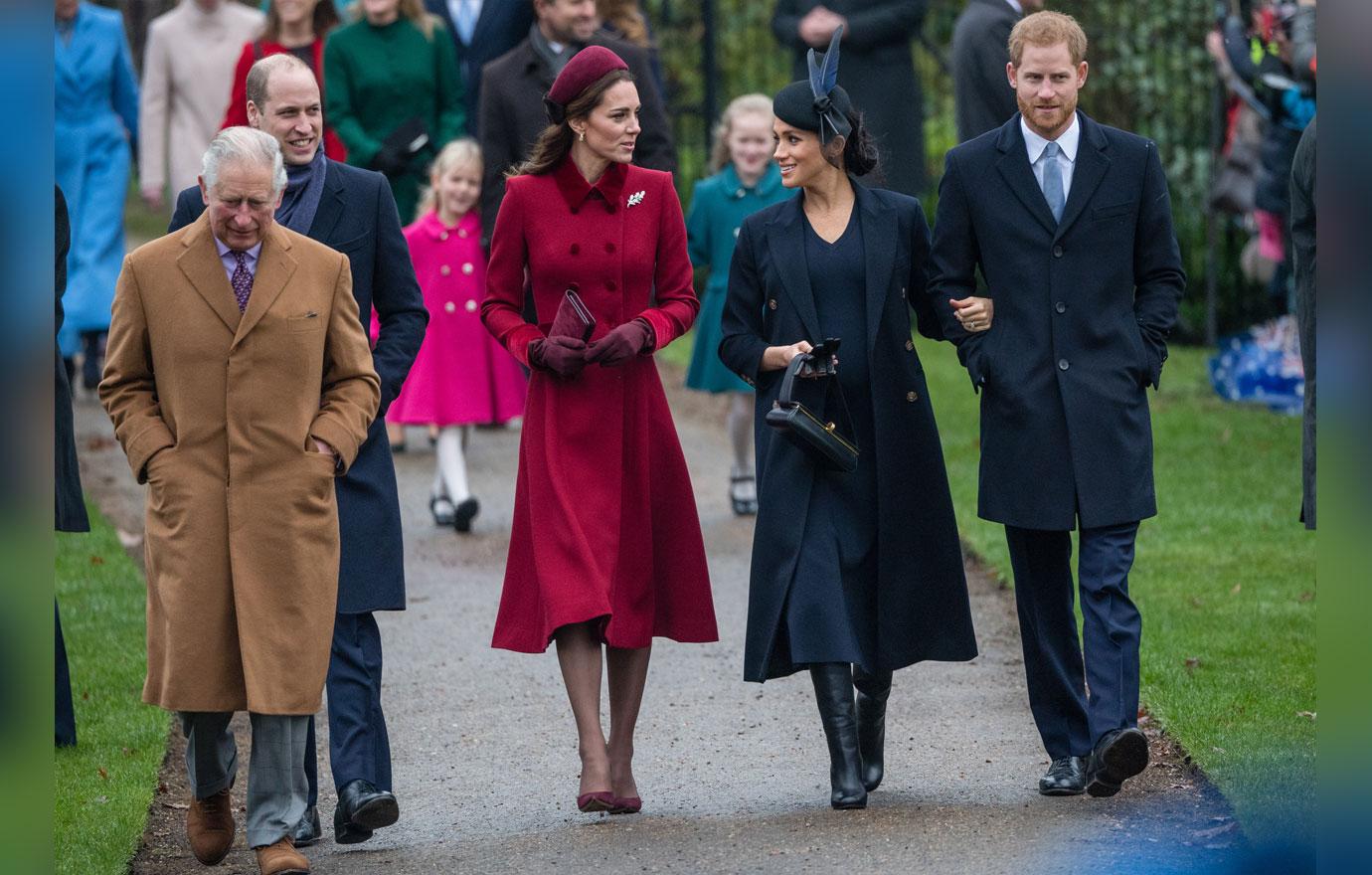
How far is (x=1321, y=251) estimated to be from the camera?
2893 mm

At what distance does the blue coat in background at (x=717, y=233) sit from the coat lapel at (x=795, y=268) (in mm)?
3810

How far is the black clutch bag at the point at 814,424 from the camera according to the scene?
568 cm

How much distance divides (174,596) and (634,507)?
1362 mm

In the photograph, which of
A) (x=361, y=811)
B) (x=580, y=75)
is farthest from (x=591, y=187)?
(x=361, y=811)

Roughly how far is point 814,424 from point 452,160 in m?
4.57

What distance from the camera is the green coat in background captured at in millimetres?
10094

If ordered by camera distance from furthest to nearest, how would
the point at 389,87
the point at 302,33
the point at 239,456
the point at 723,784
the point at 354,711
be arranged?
the point at 389,87 < the point at 302,33 < the point at 723,784 < the point at 354,711 < the point at 239,456

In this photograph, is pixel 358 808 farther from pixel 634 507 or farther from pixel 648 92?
pixel 648 92

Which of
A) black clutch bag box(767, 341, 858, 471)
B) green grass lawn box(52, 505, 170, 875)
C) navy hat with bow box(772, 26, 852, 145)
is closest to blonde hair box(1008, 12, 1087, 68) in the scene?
navy hat with bow box(772, 26, 852, 145)

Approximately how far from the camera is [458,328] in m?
10.1

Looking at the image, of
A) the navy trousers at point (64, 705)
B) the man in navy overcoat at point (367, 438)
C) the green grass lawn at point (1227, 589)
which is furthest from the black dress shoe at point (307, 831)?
the green grass lawn at point (1227, 589)

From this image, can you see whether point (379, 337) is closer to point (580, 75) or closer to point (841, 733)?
point (580, 75)

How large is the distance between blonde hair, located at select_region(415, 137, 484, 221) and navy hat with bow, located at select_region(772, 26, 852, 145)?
4.07 metres

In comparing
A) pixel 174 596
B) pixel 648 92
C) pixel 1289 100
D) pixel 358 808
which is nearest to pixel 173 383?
pixel 174 596
